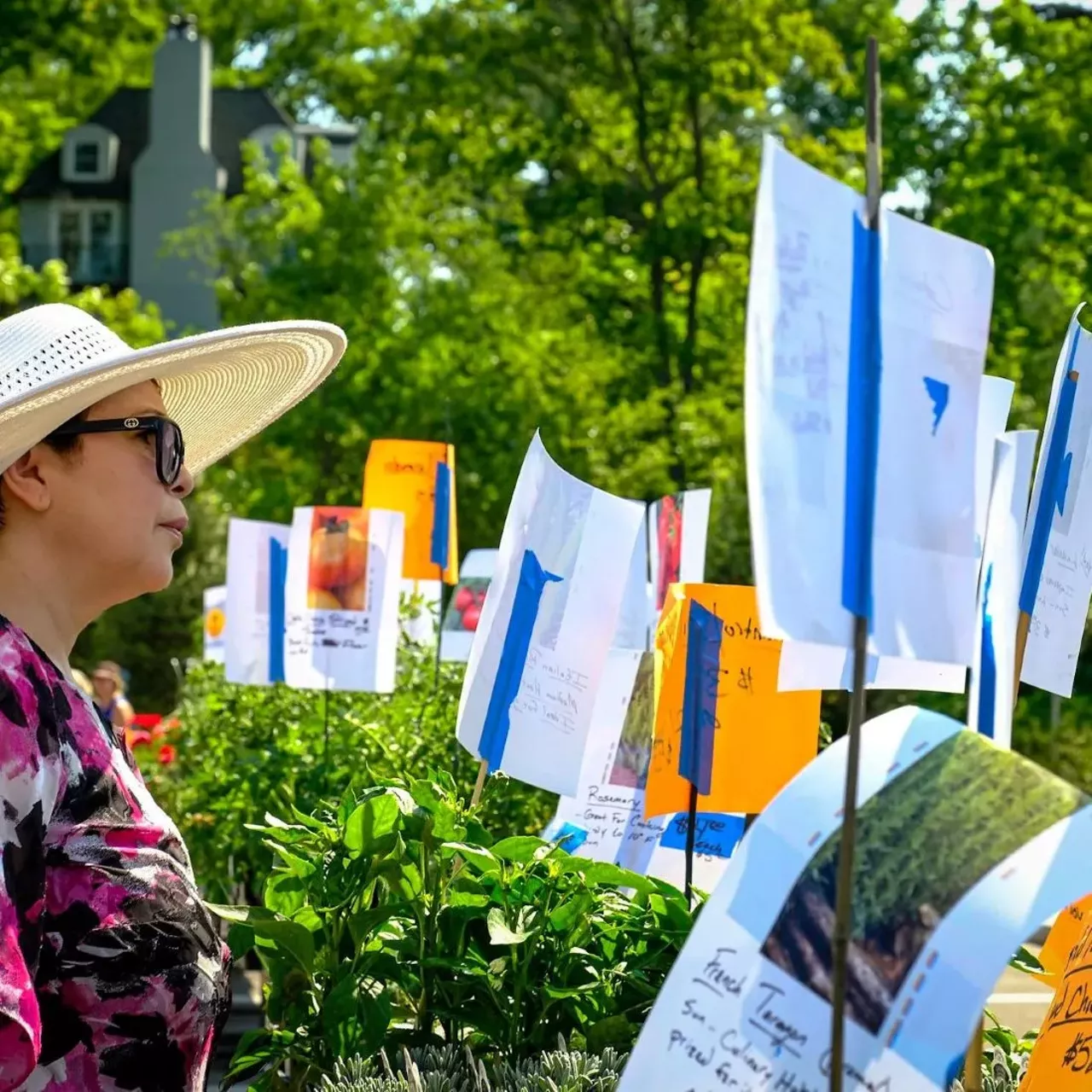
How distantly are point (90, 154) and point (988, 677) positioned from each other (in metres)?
42.8

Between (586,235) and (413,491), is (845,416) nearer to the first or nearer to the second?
(413,491)

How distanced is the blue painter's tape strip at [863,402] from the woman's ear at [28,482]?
1.10m

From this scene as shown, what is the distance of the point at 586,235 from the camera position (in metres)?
21.5

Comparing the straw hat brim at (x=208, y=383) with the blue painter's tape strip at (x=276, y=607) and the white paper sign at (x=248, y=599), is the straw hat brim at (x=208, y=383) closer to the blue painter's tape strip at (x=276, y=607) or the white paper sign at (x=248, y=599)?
the blue painter's tape strip at (x=276, y=607)

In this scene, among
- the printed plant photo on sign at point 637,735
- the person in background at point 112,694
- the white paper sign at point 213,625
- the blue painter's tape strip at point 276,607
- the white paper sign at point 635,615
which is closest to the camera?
the printed plant photo on sign at point 637,735

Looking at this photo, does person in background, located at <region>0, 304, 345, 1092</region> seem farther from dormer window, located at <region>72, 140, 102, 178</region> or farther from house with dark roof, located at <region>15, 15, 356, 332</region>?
dormer window, located at <region>72, 140, 102, 178</region>

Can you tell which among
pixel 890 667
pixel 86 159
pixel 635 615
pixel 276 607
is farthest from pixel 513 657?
pixel 86 159

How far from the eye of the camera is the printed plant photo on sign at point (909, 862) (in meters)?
1.90

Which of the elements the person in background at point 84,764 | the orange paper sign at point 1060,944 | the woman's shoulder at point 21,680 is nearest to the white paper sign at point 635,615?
the orange paper sign at point 1060,944

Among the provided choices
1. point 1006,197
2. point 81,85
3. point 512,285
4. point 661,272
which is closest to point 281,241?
point 512,285

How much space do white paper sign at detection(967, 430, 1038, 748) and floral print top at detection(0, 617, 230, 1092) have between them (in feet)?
3.98

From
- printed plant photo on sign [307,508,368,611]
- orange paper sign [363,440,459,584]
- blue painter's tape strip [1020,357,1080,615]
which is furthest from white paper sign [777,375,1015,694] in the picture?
orange paper sign [363,440,459,584]

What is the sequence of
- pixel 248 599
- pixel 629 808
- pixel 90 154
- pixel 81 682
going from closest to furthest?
pixel 629 808 < pixel 81 682 < pixel 248 599 < pixel 90 154

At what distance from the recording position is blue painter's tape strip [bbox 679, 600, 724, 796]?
4.16m
